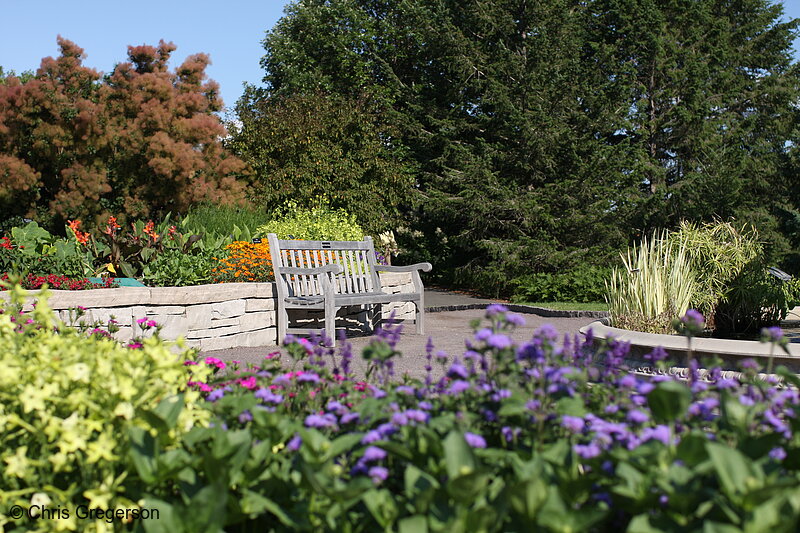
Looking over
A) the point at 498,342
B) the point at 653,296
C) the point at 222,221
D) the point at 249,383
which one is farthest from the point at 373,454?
the point at 222,221

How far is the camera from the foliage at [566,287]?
12.3 metres

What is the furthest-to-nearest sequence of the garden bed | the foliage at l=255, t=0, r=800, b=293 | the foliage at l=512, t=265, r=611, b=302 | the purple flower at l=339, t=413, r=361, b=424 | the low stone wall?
the foliage at l=255, t=0, r=800, b=293 → the foliage at l=512, t=265, r=611, b=302 → the low stone wall → the garden bed → the purple flower at l=339, t=413, r=361, b=424

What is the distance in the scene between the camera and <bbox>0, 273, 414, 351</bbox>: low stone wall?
5664 millimetres

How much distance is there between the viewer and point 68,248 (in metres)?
6.96

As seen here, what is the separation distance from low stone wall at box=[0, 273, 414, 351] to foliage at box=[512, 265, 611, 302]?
627 cm

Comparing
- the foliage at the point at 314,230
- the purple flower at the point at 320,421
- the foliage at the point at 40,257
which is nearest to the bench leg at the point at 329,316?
the foliage at the point at 40,257

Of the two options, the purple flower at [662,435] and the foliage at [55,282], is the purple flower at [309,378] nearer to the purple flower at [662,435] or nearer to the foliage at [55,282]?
the purple flower at [662,435]

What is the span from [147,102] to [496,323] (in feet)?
40.5

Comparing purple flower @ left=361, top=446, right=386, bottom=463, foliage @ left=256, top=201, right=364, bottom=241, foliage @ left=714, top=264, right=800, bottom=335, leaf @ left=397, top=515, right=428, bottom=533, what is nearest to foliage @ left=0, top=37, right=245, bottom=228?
foliage @ left=256, top=201, right=364, bottom=241

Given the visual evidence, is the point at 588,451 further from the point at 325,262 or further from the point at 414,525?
the point at 325,262

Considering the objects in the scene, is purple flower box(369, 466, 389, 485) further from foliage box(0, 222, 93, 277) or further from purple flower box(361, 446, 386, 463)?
foliage box(0, 222, 93, 277)

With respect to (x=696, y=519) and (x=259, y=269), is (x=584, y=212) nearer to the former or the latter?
(x=259, y=269)

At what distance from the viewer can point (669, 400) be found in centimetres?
160

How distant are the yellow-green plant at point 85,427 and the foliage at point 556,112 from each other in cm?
1182
